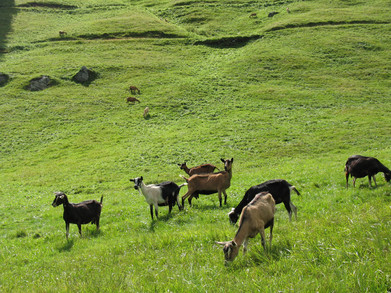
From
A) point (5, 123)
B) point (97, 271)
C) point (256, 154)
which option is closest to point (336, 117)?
point (256, 154)

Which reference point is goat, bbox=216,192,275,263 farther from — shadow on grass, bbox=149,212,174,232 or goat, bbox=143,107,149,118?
goat, bbox=143,107,149,118

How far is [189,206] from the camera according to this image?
17.3 meters

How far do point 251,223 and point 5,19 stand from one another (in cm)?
10385

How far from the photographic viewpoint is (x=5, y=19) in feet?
295

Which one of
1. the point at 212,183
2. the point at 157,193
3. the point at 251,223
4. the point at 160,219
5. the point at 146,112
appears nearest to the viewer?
the point at 251,223

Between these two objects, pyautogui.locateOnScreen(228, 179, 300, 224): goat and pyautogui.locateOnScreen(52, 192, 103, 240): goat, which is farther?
pyautogui.locateOnScreen(52, 192, 103, 240): goat

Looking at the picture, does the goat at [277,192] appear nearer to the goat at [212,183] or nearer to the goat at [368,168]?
the goat at [212,183]

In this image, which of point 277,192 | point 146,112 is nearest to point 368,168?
point 277,192

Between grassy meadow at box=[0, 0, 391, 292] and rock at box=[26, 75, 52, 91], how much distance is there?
1.36 meters

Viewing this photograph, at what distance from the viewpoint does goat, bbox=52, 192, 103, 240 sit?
48.1 ft

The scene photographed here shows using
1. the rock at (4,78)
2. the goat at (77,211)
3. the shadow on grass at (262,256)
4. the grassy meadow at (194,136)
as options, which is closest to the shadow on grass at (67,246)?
the grassy meadow at (194,136)

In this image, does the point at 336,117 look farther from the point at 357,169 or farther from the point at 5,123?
the point at 5,123

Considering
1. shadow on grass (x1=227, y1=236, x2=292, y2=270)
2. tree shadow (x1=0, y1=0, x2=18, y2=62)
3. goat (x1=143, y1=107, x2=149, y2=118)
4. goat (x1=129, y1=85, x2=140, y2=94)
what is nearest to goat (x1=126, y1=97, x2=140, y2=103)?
goat (x1=129, y1=85, x2=140, y2=94)

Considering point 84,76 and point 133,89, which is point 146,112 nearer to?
point 133,89
